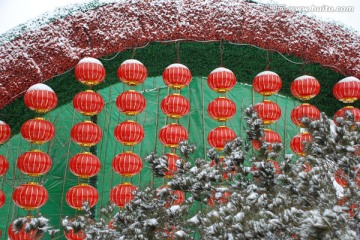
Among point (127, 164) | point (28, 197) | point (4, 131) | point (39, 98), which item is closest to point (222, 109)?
Answer: point (127, 164)

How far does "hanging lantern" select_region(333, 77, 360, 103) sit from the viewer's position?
538 cm

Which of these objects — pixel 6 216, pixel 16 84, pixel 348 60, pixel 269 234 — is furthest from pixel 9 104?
pixel 269 234

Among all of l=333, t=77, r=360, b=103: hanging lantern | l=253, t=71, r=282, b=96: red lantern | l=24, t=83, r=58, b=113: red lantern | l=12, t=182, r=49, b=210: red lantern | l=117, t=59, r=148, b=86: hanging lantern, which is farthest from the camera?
l=333, t=77, r=360, b=103: hanging lantern

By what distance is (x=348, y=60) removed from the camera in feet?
18.6

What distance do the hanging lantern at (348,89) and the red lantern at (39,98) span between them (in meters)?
2.70

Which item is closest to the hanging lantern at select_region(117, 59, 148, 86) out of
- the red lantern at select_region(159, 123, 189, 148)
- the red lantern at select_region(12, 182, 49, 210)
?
the red lantern at select_region(159, 123, 189, 148)

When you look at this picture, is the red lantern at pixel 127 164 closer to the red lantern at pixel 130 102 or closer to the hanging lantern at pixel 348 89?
the red lantern at pixel 130 102

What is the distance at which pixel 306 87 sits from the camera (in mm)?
5246

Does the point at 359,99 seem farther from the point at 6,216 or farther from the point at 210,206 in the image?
the point at 6,216

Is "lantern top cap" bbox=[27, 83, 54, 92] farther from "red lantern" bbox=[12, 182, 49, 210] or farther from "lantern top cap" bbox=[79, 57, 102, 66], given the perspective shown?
"red lantern" bbox=[12, 182, 49, 210]

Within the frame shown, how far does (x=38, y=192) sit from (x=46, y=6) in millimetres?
1848

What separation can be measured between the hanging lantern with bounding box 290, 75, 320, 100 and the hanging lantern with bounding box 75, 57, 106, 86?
1824 mm

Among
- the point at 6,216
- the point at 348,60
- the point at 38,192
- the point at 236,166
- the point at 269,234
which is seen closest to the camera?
the point at 269,234

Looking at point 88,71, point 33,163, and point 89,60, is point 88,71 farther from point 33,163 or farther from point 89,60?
point 33,163
